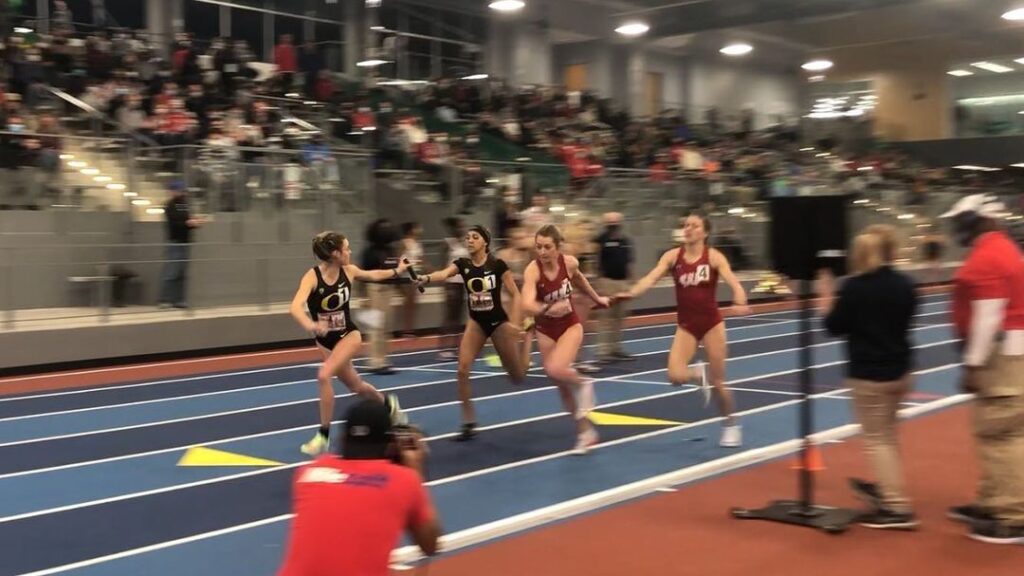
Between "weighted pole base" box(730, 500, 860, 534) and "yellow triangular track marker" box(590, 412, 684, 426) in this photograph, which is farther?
"yellow triangular track marker" box(590, 412, 684, 426)

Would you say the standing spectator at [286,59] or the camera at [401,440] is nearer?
the camera at [401,440]

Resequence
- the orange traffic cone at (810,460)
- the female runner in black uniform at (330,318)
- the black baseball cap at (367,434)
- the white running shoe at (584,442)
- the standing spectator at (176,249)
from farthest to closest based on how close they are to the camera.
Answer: the standing spectator at (176,249) < the white running shoe at (584,442) < the female runner in black uniform at (330,318) < the orange traffic cone at (810,460) < the black baseball cap at (367,434)

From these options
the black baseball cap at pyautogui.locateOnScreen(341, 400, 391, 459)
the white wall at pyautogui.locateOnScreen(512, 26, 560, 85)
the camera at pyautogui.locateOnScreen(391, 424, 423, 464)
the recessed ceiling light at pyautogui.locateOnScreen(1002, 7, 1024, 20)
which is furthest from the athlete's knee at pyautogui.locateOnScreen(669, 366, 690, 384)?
the recessed ceiling light at pyautogui.locateOnScreen(1002, 7, 1024, 20)

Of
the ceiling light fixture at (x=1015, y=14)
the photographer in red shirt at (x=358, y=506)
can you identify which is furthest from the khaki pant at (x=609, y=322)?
the ceiling light fixture at (x=1015, y=14)

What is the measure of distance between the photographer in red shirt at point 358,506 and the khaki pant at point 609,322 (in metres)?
11.2

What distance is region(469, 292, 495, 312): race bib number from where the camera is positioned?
9328 mm

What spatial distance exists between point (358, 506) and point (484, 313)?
583cm

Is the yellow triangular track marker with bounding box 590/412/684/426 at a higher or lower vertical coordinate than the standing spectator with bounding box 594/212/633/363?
lower

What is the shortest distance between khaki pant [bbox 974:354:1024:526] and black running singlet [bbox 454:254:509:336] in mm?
4181

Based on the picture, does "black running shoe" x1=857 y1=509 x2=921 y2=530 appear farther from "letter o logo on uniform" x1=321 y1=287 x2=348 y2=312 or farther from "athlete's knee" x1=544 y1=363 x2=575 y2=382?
"letter o logo on uniform" x1=321 y1=287 x2=348 y2=312

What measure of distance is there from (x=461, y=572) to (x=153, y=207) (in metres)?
13.5

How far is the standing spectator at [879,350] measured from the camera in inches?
250

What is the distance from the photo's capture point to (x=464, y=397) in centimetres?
945

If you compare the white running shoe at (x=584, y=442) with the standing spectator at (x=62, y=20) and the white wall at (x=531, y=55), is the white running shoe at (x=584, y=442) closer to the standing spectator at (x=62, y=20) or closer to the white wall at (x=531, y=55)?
the standing spectator at (x=62, y=20)
